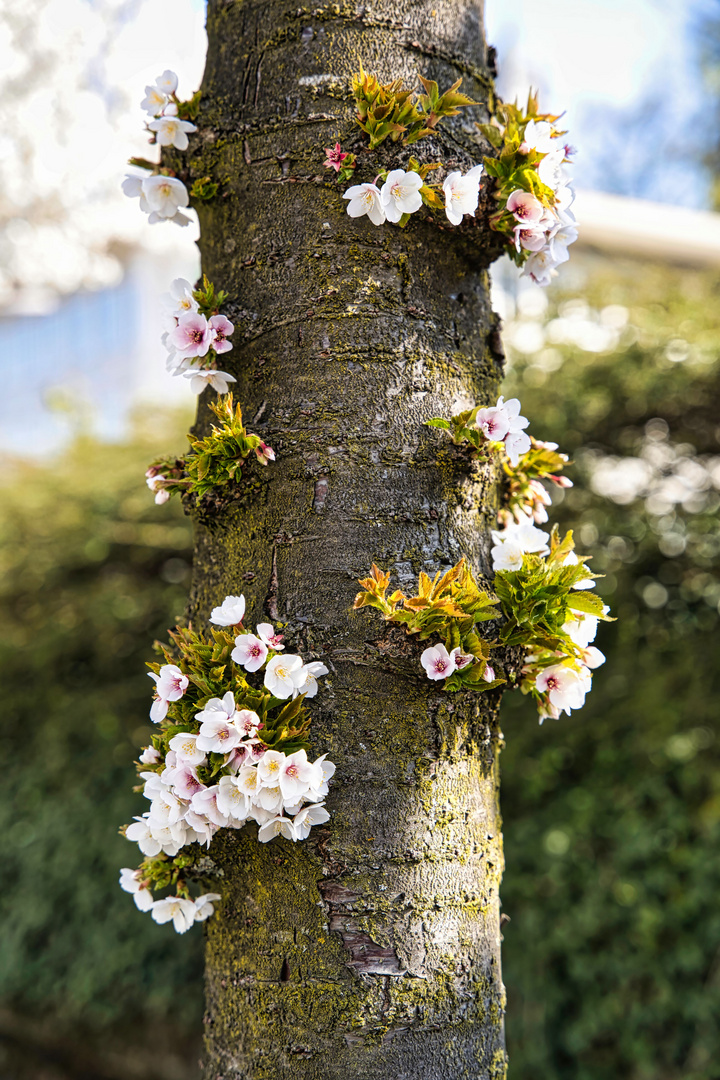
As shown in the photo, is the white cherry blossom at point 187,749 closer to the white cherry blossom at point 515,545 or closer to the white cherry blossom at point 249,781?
the white cherry blossom at point 249,781

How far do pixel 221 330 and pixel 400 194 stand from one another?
0.31 m

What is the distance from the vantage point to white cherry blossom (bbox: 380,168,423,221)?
1132 millimetres

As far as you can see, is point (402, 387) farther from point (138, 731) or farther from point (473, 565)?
point (138, 731)

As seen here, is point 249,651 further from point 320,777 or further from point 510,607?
point 510,607

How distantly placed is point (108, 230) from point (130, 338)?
0.92 metres

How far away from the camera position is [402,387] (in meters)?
1.19

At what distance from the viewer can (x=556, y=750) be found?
3.35 metres

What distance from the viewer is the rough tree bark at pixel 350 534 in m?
1.08

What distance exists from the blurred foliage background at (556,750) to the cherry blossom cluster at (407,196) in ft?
7.45

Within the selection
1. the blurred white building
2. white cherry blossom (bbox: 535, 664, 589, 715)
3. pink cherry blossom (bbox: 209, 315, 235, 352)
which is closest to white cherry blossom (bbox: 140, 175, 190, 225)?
pink cherry blossom (bbox: 209, 315, 235, 352)

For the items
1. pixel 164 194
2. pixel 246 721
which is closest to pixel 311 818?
pixel 246 721

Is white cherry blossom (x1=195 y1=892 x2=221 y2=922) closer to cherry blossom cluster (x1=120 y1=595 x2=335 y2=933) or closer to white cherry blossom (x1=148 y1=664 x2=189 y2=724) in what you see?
cherry blossom cluster (x1=120 y1=595 x2=335 y2=933)

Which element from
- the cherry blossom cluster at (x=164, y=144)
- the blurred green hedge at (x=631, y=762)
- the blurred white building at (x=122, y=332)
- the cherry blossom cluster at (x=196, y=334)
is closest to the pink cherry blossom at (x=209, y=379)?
the cherry blossom cluster at (x=196, y=334)

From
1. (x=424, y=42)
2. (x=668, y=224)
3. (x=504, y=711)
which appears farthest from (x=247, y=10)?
(x=668, y=224)
